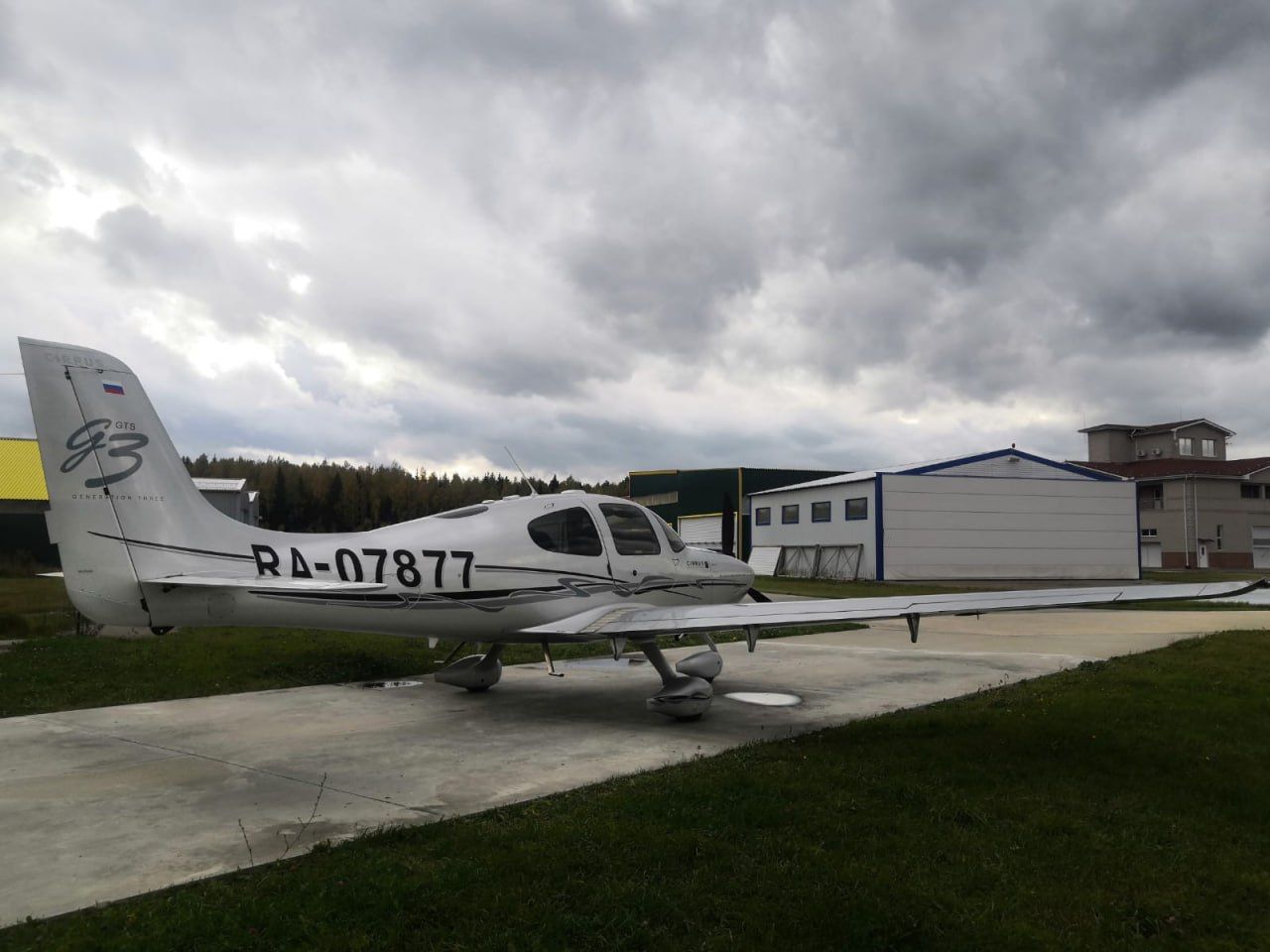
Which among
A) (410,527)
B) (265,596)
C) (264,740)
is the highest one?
(410,527)

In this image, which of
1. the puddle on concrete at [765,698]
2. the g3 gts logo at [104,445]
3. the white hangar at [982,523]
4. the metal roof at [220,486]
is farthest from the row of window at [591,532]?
the white hangar at [982,523]

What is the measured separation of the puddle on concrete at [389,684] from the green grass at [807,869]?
561 centimetres

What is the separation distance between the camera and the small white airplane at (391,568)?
6.66 m

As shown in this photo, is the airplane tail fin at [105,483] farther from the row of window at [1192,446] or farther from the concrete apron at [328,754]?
the row of window at [1192,446]

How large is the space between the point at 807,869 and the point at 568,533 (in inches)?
204

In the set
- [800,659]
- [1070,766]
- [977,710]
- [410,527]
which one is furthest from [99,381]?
[800,659]

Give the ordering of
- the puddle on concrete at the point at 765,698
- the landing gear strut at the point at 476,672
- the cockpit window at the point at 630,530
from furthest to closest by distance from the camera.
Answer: the landing gear strut at the point at 476,672 < the puddle on concrete at the point at 765,698 < the cockpit window at the point at 630,530

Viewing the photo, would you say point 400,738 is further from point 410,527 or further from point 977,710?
point 977,710

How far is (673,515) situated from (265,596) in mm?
52486

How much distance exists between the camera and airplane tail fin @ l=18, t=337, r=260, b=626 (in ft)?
21.4

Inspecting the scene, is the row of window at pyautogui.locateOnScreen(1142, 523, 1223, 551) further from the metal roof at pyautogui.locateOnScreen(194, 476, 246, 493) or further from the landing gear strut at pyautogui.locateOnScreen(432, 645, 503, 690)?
the landing gear strut at pyautogui.locateOnScreen(432, 645, 503, 690)

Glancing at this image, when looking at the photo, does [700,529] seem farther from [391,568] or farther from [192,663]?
[391,568]

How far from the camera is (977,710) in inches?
357

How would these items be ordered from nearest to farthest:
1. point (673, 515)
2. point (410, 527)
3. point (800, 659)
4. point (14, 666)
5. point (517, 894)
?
1. point (517, 894)
2. point (410, 527)
3. point (14, 666)
4. point (800, 659)
5. point (673, 515)
